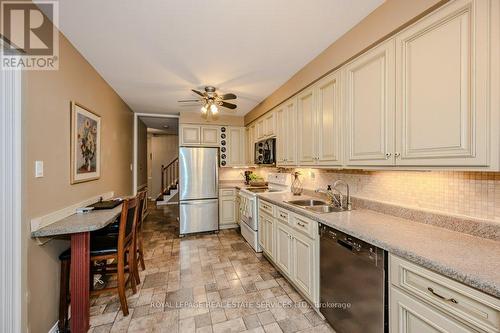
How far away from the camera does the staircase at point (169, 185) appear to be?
7340 mm

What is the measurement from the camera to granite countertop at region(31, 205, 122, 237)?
1.53m

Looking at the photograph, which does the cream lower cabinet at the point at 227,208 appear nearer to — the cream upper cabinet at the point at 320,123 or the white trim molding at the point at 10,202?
the cream upper cabinet at the point at 320,123

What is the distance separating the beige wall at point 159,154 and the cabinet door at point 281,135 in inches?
226

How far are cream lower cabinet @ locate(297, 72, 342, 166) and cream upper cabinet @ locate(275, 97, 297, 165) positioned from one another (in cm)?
12

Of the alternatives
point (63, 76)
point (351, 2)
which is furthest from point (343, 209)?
point (63, 76)

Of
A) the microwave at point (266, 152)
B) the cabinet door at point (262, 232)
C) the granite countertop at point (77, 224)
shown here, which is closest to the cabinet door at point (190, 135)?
the microwave at point (266, 152)

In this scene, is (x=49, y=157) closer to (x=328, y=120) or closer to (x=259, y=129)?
(x=328, y=120)

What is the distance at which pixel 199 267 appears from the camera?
2891mm

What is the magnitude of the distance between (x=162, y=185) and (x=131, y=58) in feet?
18.8

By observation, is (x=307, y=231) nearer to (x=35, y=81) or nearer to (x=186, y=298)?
(x=186, y=298)

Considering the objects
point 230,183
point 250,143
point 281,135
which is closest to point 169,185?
point 230,183

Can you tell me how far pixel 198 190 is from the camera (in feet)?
14.0

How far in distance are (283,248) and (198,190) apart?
7.64 ft

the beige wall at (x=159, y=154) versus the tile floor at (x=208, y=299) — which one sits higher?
the beige wall at (x=159, y=154)
